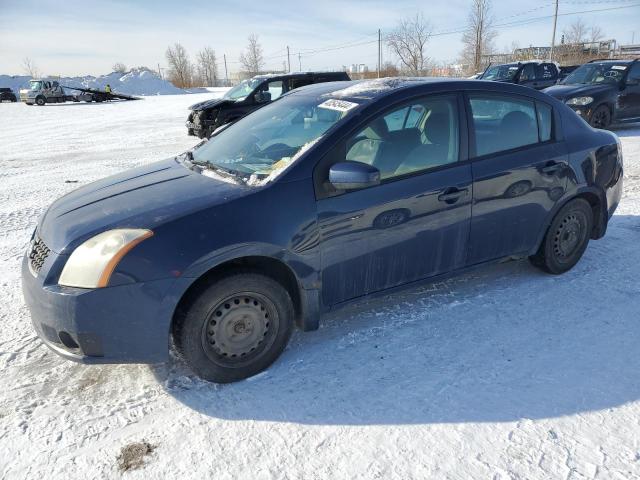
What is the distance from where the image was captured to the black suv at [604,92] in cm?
1097

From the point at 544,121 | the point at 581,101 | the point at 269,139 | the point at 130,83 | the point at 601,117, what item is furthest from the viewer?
the point at 130,83

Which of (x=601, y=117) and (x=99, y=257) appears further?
(x=601, y=117)

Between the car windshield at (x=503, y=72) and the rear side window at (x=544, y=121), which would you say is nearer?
the rear side window at (x=544, y=121)

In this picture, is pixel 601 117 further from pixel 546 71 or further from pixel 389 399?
pixel 389 399

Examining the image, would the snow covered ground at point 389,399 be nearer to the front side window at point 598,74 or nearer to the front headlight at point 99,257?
the front headlight at point 99,257

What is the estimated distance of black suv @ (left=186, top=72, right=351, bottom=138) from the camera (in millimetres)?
12257

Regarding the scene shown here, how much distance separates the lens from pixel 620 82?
11.7 meters

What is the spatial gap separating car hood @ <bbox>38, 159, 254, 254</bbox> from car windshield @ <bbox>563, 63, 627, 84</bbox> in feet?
40.1

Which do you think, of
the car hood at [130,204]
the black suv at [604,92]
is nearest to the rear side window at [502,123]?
the car hood at [130,204]

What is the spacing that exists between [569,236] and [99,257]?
3524mm

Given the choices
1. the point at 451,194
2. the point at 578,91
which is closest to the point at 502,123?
the point at 451,194

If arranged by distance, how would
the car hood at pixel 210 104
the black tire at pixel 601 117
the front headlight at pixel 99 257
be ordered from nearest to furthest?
the front headlight at pixel 99 257 < the black tire at pixel 601 117 < the car hood at pixel 210 104

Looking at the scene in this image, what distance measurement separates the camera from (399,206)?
303cm

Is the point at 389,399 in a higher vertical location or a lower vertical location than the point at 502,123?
lower
